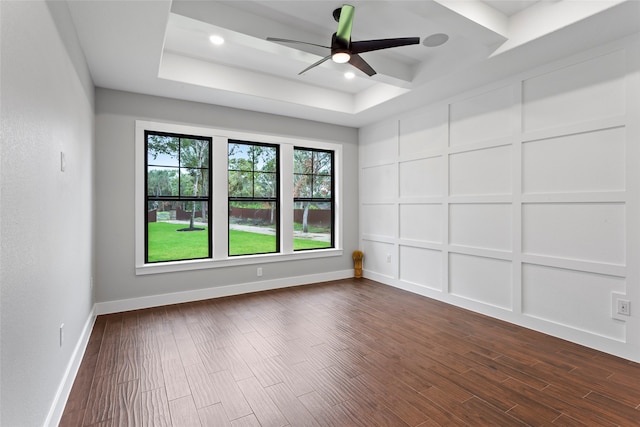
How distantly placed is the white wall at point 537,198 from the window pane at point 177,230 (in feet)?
9.50

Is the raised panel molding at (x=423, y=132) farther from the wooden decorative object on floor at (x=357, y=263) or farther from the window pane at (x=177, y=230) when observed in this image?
the window pane at (x=177, y=230)

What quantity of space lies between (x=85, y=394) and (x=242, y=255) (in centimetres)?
258

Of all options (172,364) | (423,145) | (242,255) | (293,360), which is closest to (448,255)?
(423,145)

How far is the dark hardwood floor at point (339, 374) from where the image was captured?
188 cm

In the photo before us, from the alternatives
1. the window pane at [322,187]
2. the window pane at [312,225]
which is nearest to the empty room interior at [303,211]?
the window pane at [312,225]

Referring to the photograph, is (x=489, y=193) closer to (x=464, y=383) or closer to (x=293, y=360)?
(x=464, y=383)

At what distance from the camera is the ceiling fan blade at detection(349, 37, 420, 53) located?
2.47 meters

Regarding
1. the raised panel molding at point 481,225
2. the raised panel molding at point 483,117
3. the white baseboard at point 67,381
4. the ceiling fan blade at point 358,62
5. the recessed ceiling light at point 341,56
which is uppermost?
the ceiling fan blade at point 358,62

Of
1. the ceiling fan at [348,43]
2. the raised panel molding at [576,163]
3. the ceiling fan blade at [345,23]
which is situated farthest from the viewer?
the raised panel molding at [576,163]

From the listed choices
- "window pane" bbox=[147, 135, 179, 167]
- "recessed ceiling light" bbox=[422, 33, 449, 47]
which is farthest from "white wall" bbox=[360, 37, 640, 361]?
"window pane" bbox=[147, 135, 179, 167]

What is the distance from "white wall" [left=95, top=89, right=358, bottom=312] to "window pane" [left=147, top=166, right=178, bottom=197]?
0.81 feet

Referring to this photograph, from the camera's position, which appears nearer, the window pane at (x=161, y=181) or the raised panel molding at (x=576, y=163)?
the raised panel molding at (x=576, y=163)

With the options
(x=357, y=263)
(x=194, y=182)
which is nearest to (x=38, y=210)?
(x=194, y=182)

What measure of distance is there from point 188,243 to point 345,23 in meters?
3.33
